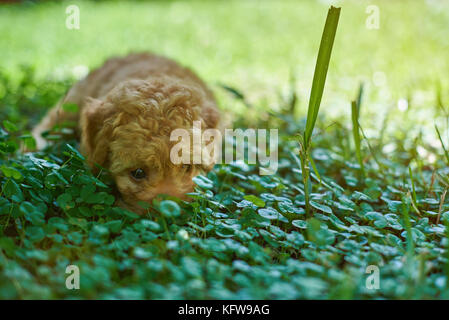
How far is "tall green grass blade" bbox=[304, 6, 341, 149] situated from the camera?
234cm

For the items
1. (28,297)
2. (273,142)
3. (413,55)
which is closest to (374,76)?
(413,55)

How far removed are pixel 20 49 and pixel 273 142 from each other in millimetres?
5426

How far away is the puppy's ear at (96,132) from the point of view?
97.5 inches

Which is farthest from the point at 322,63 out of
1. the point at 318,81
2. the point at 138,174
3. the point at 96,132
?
the point at 96,132

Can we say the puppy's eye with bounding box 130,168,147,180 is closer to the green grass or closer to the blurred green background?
the green grass

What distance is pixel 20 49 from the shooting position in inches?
275

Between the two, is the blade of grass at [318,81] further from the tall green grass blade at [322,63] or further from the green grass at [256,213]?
the green grass at [256,213]

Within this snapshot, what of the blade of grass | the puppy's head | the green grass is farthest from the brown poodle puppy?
the blade of grass

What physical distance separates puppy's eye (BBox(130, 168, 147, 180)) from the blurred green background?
99.0 inches

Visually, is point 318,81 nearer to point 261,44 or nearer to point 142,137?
point 142,137

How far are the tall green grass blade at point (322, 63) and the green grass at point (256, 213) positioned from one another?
0.32 meters

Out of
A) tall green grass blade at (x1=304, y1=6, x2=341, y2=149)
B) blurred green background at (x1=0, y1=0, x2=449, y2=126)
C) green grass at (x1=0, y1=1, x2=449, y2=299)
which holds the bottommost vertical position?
green grass at (x1=0, y1=1, x2=449, y2=299)

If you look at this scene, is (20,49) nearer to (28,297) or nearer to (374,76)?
(374,76)

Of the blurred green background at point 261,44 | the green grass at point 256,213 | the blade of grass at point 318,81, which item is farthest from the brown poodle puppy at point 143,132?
the blurred green background at point 261,44
